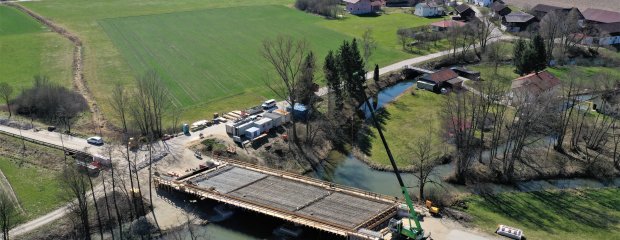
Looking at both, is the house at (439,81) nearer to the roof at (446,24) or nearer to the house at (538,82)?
the house at (538,82)

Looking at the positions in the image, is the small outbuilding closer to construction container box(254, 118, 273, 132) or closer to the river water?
the river water

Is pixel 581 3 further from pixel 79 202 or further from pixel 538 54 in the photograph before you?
pixel 79 202

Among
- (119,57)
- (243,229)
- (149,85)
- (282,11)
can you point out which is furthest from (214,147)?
(282,11)

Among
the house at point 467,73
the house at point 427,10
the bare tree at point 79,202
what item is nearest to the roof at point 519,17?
the house at point 427,10

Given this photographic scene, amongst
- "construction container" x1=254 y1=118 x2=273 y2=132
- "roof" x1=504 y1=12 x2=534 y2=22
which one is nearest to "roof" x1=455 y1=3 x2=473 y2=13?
"roof" x1=504 y1=12 x2=534 y2=22

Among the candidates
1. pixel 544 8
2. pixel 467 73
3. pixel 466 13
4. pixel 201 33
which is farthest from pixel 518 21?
pixel 201 33
